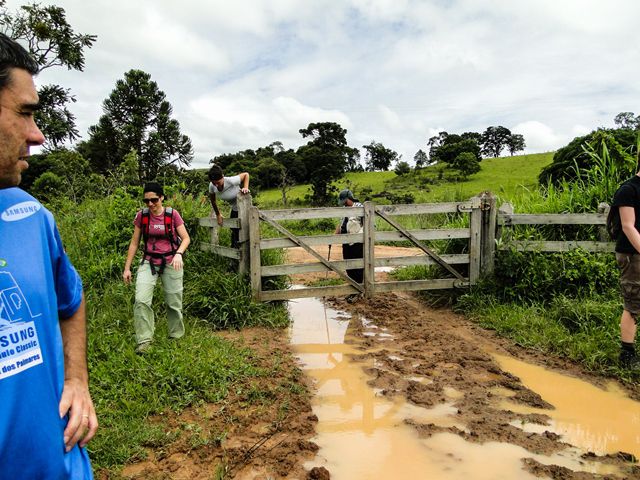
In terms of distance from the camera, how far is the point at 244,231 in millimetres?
6621

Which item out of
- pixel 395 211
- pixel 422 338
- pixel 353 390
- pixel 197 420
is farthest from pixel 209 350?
pixel 395 211

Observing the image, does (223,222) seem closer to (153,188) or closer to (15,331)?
(153,188)

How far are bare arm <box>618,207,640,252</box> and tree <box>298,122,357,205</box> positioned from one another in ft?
86.0

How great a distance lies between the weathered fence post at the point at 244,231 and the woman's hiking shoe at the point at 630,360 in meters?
4.80

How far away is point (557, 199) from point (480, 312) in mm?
2697

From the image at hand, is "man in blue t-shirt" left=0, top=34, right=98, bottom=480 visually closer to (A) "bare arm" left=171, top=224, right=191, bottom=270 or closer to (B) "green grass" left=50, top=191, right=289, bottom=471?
(B) "green grass" left=50, top=191, right=289, bottom=471

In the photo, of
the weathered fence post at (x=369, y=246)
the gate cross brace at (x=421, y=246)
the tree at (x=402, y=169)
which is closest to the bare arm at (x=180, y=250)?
the weathered fence post at (x=369, y=246)

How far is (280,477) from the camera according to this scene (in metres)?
2.98

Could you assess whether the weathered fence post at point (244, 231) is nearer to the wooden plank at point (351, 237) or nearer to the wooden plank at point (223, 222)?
Answer: the wooden plank at point (223, 222)

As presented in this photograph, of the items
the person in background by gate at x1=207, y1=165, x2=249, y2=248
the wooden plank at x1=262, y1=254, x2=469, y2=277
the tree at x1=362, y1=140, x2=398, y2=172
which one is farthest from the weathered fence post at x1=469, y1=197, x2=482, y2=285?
the tree at x1=362, y1=140, x2=398, y2=172

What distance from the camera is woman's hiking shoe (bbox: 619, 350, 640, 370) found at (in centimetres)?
447

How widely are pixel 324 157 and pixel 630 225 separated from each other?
30005 mm

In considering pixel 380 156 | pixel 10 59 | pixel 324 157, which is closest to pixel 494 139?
pixel 380 156

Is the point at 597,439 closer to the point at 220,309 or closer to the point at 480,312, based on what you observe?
the point at 480,312
